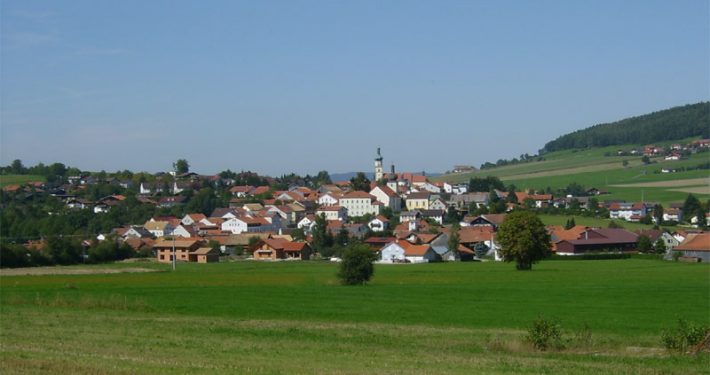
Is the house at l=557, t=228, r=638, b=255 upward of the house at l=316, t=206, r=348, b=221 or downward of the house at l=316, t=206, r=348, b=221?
downward

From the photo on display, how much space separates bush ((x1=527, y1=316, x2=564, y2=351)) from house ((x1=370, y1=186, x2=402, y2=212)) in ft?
391

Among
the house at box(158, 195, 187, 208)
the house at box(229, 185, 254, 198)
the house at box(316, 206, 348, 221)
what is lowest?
the house at box(316, 206, 348, 221)

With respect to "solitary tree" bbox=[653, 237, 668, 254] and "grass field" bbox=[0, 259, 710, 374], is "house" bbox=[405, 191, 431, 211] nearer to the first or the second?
"solitary tree" bbox=[653, 237, 668, 254]

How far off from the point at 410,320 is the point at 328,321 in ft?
8.65

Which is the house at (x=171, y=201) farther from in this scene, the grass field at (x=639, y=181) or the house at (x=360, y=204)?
the grass field at (x=639, y=181)

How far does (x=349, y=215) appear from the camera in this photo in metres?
140

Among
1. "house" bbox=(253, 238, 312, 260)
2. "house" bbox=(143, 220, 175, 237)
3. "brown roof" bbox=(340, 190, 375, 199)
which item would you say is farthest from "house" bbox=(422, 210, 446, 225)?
"house" bbox=(253, 238, 312, 260)

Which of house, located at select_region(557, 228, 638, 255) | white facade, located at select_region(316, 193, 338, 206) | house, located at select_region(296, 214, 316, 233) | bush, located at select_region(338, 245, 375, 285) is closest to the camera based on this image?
bush, located at select_region(338, 245, 375, 285)

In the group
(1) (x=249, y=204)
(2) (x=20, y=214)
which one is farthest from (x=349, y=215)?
(2) (x=20, y=214)

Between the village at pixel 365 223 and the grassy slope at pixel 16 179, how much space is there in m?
4.59

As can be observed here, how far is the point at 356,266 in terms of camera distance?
5100cm

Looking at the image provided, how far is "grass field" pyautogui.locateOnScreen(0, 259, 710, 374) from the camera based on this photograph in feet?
62.7

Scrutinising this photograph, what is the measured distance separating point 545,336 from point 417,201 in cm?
12640

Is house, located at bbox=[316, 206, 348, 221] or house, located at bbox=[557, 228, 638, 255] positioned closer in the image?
house, located at bbox=[557, 228, 638, 255]
